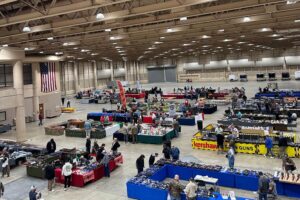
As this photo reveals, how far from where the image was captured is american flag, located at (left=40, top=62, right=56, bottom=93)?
32750 millimetres

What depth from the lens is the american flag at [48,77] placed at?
32.8m

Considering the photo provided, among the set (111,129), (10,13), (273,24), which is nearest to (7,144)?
(111,129)

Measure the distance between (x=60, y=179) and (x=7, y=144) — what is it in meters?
7.91

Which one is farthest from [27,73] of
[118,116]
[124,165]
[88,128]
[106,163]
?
[106,163]

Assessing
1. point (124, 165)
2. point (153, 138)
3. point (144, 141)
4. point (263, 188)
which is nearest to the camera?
point (263, 188)

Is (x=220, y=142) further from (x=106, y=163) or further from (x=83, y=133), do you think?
(x=83, y=133)

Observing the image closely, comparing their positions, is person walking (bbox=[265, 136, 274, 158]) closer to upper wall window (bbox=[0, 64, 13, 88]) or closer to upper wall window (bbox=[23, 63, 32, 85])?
upper wall window (bbox=[0, 64, 13, 88])

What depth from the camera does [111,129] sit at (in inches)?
917

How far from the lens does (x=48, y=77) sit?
33.4 meters

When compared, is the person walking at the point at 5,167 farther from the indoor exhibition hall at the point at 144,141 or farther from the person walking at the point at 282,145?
the person walking at the point at 282,145

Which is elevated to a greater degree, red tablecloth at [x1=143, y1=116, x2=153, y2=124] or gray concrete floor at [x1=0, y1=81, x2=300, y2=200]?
red tablecloth at [x1=143, y1=116, x2=153, y2=124]

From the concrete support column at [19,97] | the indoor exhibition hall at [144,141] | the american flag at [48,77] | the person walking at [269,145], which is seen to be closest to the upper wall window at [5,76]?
the indoor exhibition hall at [144,141]

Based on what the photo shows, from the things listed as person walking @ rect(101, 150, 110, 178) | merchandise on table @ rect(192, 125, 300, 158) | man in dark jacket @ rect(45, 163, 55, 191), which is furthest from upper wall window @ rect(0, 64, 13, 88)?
merchandise on table @ rect(192, 125, 300, 158)

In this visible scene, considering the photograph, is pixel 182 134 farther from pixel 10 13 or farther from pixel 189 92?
pixel 189 92
